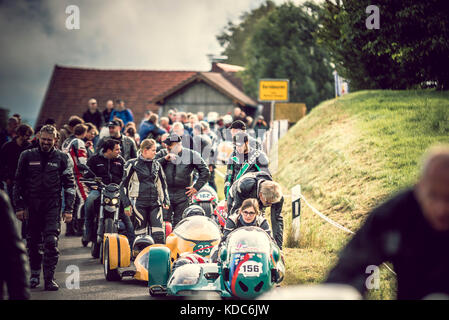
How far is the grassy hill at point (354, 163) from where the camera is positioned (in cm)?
1160

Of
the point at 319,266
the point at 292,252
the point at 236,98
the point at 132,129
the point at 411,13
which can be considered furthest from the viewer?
the point at 236,98

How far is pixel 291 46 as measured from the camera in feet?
187

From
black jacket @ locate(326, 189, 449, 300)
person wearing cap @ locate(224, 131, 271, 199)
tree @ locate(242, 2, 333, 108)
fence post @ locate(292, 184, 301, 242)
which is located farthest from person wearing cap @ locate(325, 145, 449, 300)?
tree @ locate(242, 2, 333, 108)

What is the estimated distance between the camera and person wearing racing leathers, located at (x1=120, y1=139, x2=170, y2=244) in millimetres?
10906

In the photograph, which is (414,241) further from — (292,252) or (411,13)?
(411,13)

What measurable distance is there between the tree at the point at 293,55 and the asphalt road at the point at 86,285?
45101mm

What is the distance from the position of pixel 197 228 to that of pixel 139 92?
54.4 metres

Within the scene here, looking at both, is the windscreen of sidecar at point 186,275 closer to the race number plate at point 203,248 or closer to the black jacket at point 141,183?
the race number plate at point 203,248

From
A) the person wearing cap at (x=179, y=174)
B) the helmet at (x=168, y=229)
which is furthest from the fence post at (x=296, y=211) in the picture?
the helmet at (x=168, y=229)

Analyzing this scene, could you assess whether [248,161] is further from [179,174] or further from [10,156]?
[10,156]

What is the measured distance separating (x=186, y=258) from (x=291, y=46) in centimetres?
4917

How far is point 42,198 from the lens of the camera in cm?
934

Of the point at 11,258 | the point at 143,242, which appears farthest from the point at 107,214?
the point at 11,258

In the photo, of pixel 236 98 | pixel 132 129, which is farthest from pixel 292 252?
pixel 236 98
